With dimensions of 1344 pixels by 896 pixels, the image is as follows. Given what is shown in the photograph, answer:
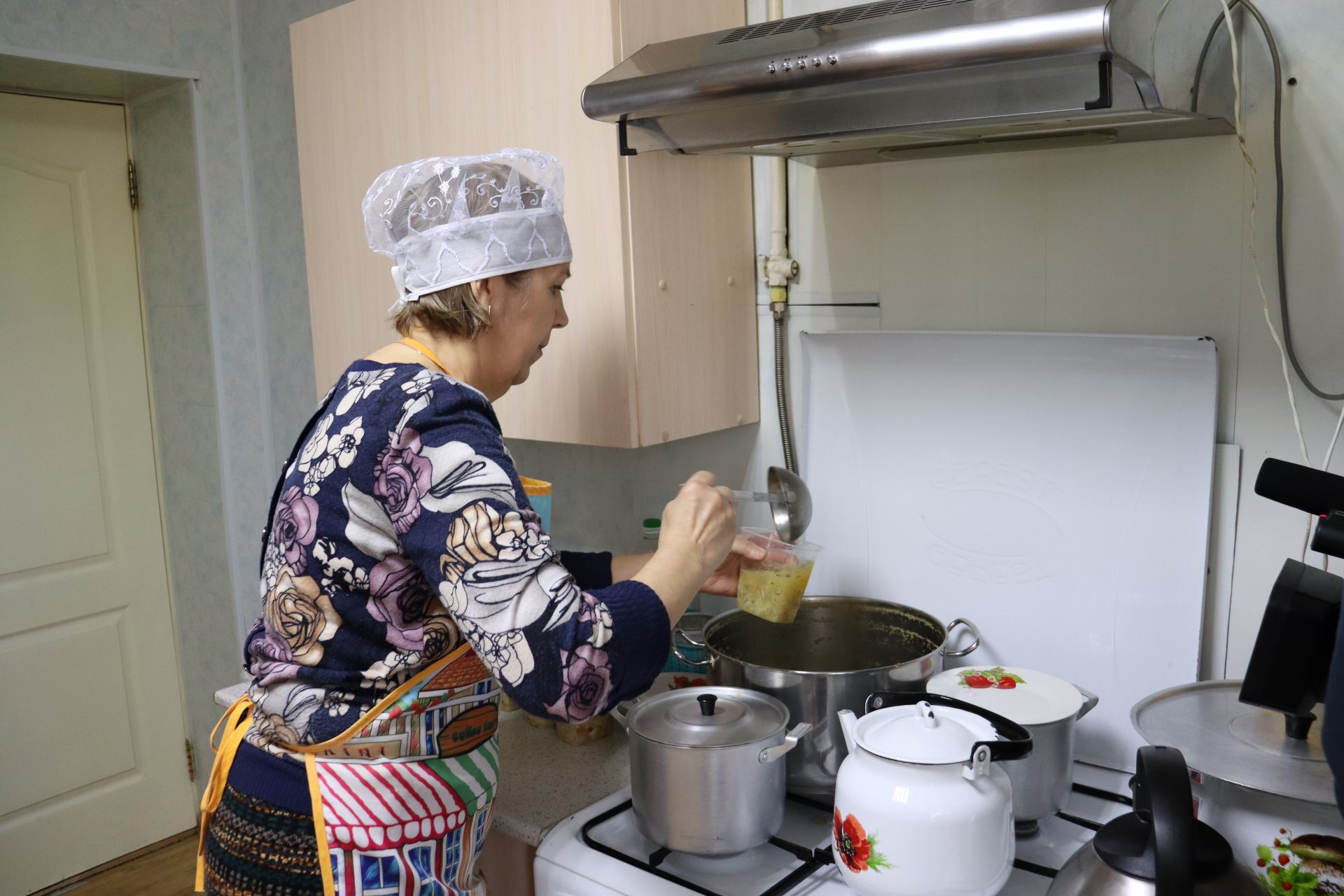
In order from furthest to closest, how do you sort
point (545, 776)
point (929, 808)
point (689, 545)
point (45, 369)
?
1. point (45, 369)
2. point (545, 776)
3. point (689, 545)
4. point (929, 808)

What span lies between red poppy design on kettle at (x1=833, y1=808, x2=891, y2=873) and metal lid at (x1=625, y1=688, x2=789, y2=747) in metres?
0.14

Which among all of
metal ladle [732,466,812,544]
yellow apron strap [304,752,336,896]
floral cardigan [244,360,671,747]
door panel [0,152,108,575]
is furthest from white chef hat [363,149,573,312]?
door panel [0,152,108,575]

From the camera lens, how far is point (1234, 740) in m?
1.02

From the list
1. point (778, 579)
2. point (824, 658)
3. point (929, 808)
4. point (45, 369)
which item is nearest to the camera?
point (929, 808)

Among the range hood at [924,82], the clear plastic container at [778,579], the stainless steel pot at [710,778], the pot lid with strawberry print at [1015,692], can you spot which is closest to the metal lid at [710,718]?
the stainless steel pot at [710,778]

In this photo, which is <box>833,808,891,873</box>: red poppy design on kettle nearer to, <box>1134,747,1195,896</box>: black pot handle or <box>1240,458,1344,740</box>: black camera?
<box>1134,747,1195,896</box>: black pot handle

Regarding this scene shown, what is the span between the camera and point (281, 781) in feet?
3.65

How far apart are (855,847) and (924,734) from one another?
13 centimetres

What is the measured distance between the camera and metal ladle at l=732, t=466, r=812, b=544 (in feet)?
4.61

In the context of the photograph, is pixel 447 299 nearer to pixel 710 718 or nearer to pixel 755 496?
pixel 755 496

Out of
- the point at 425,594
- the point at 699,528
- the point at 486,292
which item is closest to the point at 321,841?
the point at 425,594

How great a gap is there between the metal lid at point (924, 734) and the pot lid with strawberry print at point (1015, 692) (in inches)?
4.4

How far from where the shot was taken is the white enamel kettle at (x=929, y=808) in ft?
3.20

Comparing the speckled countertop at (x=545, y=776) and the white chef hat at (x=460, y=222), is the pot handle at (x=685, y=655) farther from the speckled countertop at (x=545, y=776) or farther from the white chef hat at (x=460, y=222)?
the white chef hat at (x=460, y=222)
